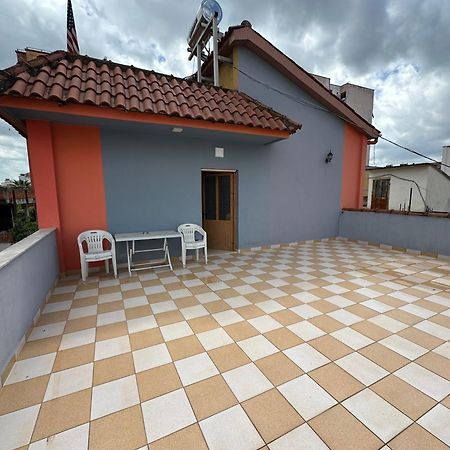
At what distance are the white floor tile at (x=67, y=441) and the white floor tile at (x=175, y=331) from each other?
40.6 inches

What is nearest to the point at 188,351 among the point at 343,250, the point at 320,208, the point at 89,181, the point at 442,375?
the point at 442,375

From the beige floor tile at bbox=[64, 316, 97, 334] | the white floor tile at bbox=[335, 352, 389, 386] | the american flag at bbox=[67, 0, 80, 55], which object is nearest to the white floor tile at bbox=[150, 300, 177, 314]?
the beige floor tile at bbox=[64, 316, 97, 334]

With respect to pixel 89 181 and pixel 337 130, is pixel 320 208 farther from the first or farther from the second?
pixel 89 181

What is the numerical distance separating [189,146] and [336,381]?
191 inches

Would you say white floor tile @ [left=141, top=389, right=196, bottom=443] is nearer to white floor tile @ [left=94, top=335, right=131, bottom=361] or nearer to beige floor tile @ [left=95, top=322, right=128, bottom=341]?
white floor tile @ [left=94, top=335, right=131, bottom=361]

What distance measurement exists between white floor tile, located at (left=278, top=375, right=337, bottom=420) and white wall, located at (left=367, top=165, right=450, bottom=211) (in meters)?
13.8

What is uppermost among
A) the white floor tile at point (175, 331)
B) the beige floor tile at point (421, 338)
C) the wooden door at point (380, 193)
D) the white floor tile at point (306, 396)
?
the wooden door at point (380, 193)

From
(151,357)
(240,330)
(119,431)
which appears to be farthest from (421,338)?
(119,431)

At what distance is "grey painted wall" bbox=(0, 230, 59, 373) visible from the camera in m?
1.96

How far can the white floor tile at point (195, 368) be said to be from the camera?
6.15 feet

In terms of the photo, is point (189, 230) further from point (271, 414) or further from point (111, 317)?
point (271, 414)

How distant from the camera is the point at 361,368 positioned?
198 centimetres

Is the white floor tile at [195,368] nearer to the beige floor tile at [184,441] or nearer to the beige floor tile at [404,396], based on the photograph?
the beige floor tile at [184,441]

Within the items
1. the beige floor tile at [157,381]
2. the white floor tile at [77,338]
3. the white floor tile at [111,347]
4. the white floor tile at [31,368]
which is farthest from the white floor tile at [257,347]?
the white floor tile at [31,368]
